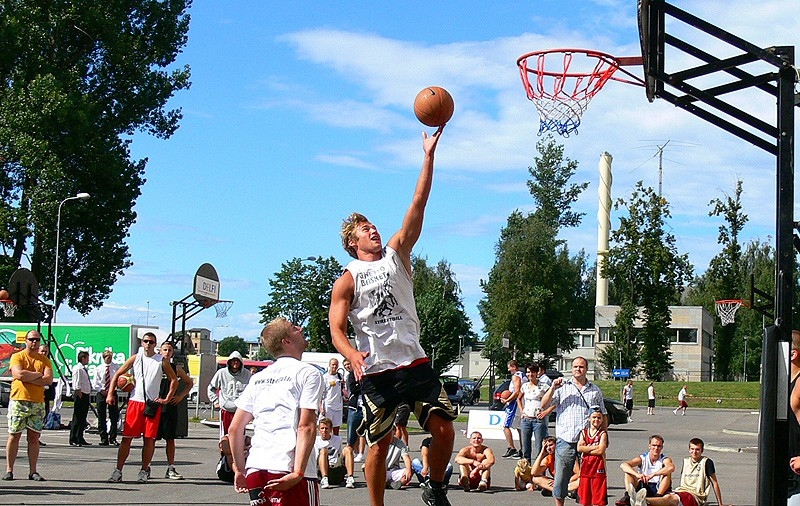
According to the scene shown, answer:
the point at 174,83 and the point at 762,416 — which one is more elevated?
the point at 174,83

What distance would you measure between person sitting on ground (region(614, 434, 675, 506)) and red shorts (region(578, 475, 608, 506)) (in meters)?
0.89

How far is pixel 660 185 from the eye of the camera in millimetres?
84062

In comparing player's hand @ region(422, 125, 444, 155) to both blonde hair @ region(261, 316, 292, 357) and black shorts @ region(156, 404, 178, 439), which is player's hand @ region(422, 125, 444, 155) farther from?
black shorts @ region(156, 404, 178, 439)

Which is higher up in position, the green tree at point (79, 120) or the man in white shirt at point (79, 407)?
the green tree at point (79, 120)

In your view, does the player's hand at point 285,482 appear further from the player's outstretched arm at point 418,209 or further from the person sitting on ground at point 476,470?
the person sitting on ground at point 476,470

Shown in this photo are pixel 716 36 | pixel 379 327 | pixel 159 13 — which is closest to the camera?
pixel 379 327

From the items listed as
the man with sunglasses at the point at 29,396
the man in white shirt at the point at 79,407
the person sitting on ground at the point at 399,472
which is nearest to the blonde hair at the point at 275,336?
the man with sunglasses at the point at 29,396

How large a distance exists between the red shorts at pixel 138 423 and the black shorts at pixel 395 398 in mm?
7457

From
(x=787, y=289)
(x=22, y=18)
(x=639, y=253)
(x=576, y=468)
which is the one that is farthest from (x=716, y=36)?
(x=639, y=253)

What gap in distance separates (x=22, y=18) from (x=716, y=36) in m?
37.4

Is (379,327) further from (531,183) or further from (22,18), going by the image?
(531,183)

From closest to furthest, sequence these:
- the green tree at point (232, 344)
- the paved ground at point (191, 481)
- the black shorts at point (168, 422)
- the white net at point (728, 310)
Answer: the paved ground at point (191, 481) → the black shorts at point (168, 422) → the white net at point (728, 310) → the green tree at point (232, 344)

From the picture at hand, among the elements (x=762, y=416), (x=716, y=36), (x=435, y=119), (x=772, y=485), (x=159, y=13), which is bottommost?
(x=772, y=485)

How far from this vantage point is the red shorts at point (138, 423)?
44.7 ft
